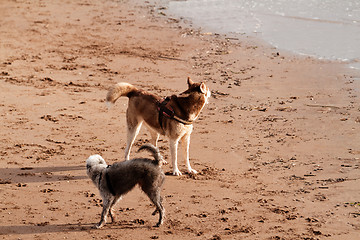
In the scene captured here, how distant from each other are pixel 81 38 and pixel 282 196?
1068 cm

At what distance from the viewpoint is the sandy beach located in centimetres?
778

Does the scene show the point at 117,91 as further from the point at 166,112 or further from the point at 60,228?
the point at 60,228

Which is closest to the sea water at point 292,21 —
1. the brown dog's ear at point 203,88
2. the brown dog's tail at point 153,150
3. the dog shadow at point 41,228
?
the brown dog's ear at point 203,88

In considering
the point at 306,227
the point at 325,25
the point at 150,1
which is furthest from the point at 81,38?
the point at 306,227

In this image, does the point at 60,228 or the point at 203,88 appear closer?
the point at 60,228

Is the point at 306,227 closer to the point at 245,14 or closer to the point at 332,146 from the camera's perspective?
the point at 332,146

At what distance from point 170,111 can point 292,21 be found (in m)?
12.4

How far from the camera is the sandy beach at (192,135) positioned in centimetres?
778

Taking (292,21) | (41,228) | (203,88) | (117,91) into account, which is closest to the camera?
(41,228)

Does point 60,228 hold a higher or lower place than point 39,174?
Answer: higher

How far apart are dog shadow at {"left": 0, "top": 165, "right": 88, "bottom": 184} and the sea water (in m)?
9.20

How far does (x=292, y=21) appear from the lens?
20125 millimetres

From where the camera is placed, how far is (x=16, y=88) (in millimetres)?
13055

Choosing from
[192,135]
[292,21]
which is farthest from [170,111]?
[292,21]
